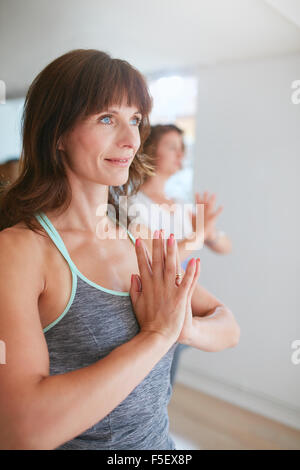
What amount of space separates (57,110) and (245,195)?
1.80 metres

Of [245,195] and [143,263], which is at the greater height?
[245,195]

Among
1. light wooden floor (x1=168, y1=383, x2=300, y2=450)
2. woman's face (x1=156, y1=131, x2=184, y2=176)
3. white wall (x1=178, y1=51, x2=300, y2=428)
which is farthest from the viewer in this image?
white wall (x1=178, y1=51, x2=300, y2=428)

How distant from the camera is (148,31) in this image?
4.76 feet

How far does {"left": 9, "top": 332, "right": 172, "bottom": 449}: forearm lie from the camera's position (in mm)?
608

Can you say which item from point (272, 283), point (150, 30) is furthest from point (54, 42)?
point (272, 283)

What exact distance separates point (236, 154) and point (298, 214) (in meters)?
0.49

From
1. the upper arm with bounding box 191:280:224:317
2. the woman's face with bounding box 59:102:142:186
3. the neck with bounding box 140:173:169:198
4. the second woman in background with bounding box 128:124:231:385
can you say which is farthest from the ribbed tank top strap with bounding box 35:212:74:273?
the neck with bounding box 140:173:169:198

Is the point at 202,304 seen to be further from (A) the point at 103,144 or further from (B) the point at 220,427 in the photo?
(B) the point at 220,427

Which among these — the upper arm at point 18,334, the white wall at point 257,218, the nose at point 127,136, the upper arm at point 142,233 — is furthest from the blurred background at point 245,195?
the upper arm at point 18,334

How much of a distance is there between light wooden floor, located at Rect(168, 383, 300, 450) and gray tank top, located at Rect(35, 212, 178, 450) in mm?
1379

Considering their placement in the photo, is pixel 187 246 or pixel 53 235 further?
pixel 187 246

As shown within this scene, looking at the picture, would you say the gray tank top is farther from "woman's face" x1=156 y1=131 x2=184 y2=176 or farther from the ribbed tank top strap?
"woman's face" x1=156 y1=131 x2=184 y2=176

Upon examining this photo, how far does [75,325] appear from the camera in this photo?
2.60ft

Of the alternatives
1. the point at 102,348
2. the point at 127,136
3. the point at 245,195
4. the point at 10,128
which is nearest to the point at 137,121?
the point at 127,136
